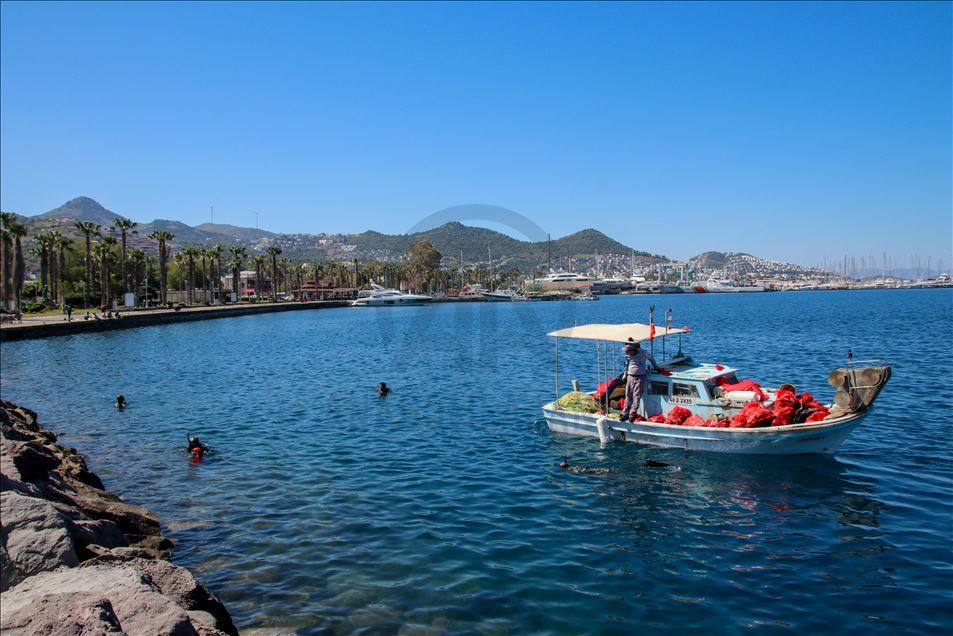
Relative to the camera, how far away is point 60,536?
8.81 metres

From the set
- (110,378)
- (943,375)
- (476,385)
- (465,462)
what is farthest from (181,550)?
(943,375)

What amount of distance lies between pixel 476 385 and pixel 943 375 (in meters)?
26.1

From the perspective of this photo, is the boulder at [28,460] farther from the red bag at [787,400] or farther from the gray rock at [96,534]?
the red bag at [787,400]

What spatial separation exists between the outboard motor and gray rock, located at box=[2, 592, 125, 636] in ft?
61.8

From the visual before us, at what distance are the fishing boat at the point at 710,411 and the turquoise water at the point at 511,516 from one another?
2.02 feet

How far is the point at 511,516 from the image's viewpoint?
48.7ft

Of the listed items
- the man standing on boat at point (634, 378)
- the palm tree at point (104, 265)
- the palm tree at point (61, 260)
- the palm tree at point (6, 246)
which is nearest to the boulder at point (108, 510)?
the man standing on boat at point (634, 378)

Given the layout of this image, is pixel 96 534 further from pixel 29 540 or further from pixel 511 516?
pixel 511 516

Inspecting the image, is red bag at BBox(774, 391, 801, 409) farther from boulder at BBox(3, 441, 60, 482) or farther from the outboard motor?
boulder at BBox(3, 441, 60, 482)

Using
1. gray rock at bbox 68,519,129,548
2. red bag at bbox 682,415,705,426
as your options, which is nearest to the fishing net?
red bag at bbox 682,415,705,426

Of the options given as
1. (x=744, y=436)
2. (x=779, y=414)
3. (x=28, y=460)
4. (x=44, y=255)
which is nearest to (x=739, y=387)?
(x=779, y=414)

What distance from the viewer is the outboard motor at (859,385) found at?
18000mm

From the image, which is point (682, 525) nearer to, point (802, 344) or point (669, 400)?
point (669, 400)

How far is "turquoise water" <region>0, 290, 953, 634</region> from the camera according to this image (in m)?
10.6
